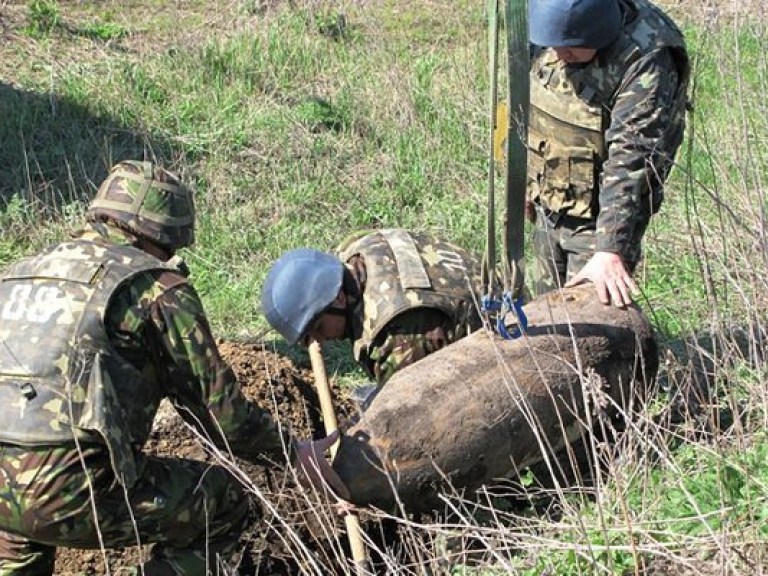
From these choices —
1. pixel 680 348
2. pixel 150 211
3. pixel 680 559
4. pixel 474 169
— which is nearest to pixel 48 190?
pixel 474 169

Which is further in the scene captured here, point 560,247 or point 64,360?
point 560,247

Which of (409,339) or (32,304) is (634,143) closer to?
(409,339)

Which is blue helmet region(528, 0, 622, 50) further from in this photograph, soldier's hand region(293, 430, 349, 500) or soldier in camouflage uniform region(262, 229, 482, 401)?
soldier's hand region(293, 430, 349, 500)

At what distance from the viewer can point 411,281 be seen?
3787 mm

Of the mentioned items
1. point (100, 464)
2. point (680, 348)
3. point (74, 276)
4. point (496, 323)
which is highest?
point (74, 276)

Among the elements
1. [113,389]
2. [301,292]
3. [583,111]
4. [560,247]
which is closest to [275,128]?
[560,247]

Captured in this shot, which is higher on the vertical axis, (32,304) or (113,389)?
(32,304)

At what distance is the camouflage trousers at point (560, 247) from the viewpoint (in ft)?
15.1

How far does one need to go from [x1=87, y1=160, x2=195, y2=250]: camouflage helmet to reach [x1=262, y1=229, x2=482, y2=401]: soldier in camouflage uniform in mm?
404

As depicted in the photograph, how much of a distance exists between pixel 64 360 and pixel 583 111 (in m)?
2.29

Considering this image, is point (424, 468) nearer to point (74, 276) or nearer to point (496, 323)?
point (496, 323)

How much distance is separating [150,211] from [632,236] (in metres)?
1.84

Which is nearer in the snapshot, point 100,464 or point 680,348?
point 100,464

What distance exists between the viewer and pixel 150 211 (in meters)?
3.64
